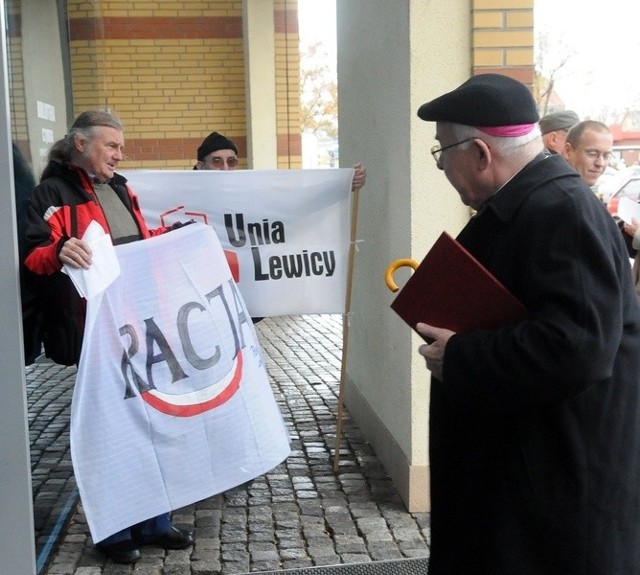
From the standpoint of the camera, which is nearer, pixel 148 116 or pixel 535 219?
pixel 535 219

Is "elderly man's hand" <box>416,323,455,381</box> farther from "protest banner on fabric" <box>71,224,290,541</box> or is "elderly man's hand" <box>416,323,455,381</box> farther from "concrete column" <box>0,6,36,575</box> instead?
"protest banner on fabric" <box>71,224,290,541</box>

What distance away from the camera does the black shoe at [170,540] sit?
3.94 m

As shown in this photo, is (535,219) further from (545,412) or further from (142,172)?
(142,172)

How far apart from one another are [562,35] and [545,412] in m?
36.7

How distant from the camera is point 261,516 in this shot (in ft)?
14.2

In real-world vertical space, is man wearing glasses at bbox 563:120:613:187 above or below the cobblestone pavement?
above

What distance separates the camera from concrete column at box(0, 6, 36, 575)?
277cm

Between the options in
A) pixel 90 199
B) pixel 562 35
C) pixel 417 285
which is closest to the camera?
pixel 417 285

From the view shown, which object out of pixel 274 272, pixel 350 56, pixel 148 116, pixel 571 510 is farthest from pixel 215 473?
pixel 148 116

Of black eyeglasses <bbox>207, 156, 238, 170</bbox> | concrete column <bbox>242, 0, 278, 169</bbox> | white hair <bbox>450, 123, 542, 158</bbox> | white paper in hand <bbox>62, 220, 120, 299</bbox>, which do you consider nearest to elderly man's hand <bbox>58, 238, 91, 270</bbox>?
white paper in hand <bbox>62, 220, 120, 299</bbox>

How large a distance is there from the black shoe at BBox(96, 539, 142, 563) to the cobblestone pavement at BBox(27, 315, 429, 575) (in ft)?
0.12

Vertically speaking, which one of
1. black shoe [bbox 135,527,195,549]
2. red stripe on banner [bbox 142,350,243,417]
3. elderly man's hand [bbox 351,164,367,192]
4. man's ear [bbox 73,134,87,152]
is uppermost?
man's ear [bbox 73,134,87,152]

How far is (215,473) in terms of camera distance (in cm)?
352

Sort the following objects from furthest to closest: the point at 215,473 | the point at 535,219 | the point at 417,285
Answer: the point at 215,473, the point at 417,285, the point at 535,219
